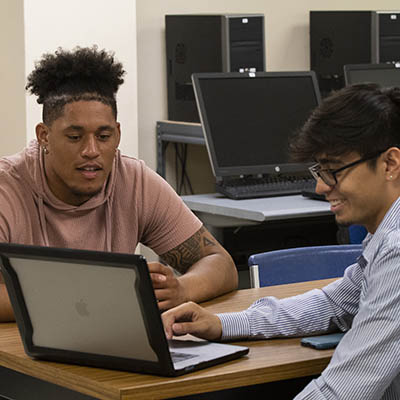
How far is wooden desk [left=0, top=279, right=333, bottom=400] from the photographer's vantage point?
1.58m

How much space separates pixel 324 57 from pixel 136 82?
1.16 metres

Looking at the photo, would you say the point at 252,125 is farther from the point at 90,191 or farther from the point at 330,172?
the point at 330,172

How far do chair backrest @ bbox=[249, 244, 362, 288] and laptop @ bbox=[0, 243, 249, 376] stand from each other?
2.57ft

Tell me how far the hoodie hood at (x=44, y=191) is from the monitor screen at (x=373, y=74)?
2492 mm

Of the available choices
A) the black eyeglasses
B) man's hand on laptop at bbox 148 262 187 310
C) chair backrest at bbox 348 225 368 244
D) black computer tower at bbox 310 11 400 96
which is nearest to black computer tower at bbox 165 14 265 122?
black computer tower at bbox 310 11 400 96

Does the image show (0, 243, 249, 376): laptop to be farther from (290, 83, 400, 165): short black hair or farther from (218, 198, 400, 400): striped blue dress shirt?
(290, 83, 400, 165): short black hair

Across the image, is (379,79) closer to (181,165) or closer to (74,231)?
(181,165)

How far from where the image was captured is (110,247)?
7.89 ft

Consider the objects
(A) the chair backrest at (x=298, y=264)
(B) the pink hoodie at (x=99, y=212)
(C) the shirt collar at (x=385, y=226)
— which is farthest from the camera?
(A) the chair backrest at (x=298, y=264)

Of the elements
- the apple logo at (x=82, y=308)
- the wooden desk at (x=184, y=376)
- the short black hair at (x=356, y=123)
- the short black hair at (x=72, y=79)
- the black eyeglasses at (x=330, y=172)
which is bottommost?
the wooden desk at (x=184, y=376)

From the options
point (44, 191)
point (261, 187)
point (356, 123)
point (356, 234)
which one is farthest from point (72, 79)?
point (261, 187)

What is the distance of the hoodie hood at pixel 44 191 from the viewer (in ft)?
7.64

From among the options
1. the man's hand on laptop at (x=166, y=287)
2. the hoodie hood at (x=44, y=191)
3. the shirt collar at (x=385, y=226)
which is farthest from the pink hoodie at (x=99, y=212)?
the shirt collar at (x=385, y=226)

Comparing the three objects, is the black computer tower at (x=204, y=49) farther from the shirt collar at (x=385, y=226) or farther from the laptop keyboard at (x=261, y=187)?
the shirt collar at (x=385, y=226)
